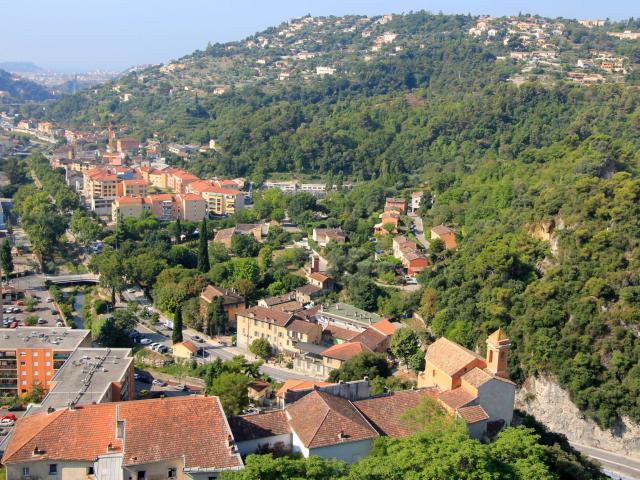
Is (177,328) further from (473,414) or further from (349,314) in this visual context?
(473,414)

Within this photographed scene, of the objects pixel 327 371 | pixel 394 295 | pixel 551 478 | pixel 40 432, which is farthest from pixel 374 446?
pixel 394 295

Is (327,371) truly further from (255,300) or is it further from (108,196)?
(108,196)

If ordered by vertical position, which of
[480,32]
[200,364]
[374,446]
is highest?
[480,32]

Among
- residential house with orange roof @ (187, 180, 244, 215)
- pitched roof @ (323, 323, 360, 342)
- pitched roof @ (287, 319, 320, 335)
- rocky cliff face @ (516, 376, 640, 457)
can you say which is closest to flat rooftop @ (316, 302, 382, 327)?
pitched roof @ (323, 323, 360, 342)

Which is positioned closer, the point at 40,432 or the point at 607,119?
the point at 40,432

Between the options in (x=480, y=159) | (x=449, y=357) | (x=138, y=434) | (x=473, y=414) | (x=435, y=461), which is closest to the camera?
(x=435, y=461)

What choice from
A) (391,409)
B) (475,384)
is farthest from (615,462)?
(391,409)
